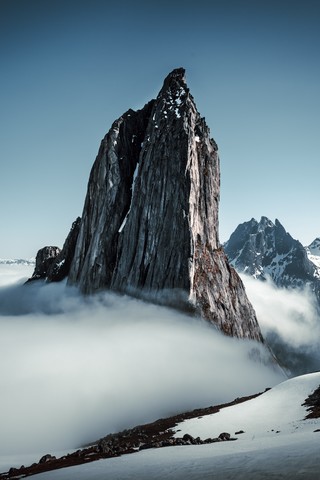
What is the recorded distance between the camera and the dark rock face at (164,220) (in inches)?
3863

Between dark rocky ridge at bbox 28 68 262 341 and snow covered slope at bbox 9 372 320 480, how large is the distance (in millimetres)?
60154

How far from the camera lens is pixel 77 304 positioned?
383 ft

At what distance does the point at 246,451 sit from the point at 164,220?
90.2m

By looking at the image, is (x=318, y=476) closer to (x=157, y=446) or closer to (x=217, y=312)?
(x=157, y=446)

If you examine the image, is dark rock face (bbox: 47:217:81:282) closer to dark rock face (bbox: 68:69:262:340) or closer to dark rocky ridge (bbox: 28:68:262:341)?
dark rocky ridge (bbox: 28:68:262:341)

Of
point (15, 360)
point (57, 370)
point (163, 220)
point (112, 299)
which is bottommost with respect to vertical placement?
point (57, 370)

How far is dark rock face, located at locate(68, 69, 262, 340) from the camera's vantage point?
98125mm

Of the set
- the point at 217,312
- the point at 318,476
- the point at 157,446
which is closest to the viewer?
the point at 318,476

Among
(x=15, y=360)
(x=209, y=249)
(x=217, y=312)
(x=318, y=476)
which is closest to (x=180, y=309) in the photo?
(x=217, y=312)

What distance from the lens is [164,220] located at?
3939 inches

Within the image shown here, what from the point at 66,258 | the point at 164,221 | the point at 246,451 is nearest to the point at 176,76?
the point at 164,221

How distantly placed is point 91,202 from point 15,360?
59.8 meters

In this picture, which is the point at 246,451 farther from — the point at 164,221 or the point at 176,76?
the point at 176,76

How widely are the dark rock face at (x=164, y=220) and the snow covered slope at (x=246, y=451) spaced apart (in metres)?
60.4
